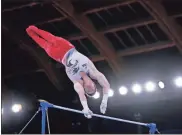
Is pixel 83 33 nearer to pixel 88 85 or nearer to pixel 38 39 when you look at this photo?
pixel 38 39

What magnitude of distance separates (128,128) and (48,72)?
2468mm

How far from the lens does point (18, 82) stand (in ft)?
35.4

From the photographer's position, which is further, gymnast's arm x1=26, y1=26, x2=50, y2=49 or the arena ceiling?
the arena ceiling

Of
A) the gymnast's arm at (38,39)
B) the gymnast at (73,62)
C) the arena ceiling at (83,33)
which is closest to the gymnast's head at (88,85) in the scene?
the gymnast at (73,62)

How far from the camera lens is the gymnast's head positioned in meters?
5.28

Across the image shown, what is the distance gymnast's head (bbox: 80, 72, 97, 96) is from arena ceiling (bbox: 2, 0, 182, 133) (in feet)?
12.0

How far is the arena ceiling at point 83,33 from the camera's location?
8.98 meters

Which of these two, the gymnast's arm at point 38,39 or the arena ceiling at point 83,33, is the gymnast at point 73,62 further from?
the arena ceiling at point 83,33

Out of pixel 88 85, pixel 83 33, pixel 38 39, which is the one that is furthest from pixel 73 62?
pixel 83 33

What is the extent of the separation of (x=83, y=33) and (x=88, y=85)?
4436 millimetres

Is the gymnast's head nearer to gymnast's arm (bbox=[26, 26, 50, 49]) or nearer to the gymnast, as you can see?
the gymnast

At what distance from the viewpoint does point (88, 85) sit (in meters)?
5.27

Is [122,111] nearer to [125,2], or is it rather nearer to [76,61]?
[125,2]

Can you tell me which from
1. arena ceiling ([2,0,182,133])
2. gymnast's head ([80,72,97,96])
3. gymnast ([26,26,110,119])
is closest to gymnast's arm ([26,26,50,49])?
gymnast ([26,26,110,119])
